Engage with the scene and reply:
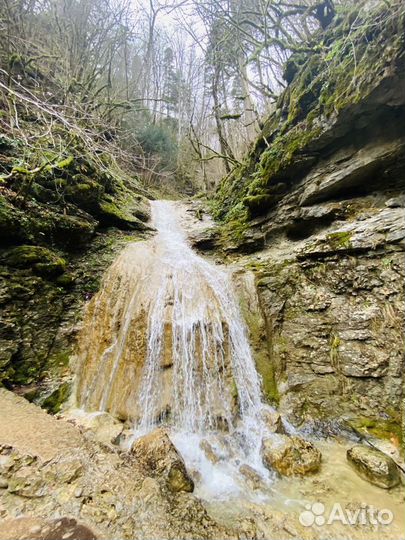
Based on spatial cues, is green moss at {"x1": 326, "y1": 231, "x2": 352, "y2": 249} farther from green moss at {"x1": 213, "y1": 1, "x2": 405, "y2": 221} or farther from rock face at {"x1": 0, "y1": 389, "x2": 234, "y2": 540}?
rock face at {"x1": 0, "y1": 389, "x2": 234, "y2": 540}

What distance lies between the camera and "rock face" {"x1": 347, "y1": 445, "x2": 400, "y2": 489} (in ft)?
8.66

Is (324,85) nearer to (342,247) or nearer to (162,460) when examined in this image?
(342,247)

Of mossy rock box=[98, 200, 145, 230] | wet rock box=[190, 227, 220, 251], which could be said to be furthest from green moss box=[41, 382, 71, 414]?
wet rock box=[190, 227, 220, 251]

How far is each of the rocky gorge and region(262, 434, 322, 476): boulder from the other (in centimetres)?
2

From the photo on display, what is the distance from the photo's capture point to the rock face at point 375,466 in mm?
2641

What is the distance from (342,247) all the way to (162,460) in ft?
13.2

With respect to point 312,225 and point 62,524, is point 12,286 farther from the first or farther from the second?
point 312,225

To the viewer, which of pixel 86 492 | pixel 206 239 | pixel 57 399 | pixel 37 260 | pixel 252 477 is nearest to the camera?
pixel 86 492

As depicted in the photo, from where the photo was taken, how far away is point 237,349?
14.5ft

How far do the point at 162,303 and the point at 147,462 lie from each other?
2582 millimetres

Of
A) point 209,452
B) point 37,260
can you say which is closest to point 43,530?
point 209,452

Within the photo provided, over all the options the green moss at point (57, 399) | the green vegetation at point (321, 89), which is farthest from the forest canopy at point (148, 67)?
the green moss at point (57, 399)

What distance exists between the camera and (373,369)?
351 centimetres

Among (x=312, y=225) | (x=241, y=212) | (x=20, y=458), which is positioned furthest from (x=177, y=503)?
(x=241, y=212)
